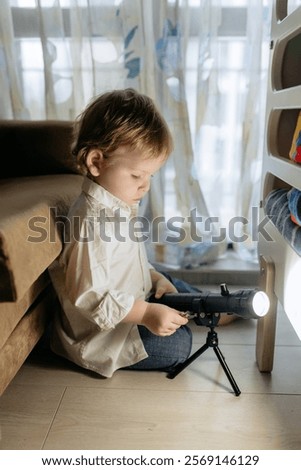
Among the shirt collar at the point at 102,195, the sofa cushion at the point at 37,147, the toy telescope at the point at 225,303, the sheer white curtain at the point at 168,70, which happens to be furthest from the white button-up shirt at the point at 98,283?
the sheer white curtain at the point at 168,70

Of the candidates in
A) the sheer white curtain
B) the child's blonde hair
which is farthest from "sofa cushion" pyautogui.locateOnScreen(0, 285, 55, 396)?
the sheer white curtain

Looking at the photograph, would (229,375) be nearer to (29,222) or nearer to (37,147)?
(29,222)

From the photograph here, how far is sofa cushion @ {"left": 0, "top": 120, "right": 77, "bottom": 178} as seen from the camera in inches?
51.6

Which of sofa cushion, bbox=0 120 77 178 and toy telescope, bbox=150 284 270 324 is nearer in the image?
toy telescope, bbox=150 284 270 324

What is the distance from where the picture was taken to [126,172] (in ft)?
3.05

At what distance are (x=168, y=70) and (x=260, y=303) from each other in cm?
84

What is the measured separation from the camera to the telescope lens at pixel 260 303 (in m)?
0.92

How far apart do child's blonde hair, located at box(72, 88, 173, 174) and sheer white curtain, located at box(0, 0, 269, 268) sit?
1.76ft

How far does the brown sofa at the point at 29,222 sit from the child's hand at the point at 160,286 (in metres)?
0.25

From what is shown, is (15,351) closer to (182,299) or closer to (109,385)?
(109,385)

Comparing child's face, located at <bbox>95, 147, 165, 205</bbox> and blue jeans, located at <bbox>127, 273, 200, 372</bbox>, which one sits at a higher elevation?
child's face, located at <bbox>95, 147, 165, 205</bbox>

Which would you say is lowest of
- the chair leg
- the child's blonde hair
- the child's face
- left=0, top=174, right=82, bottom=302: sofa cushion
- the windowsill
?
the windowsill

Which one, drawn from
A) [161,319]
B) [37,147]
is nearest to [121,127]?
[161,319]

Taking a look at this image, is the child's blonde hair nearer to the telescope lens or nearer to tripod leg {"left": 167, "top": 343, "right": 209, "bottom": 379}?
the telescope lens
